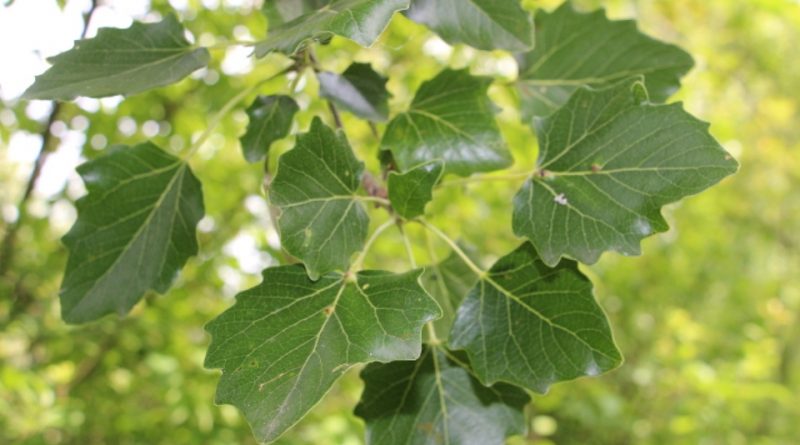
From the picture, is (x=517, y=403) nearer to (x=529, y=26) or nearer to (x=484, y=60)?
(x=529, y=26)

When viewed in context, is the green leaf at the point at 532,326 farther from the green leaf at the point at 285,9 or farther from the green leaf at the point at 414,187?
the green leaf at the point at 285,9

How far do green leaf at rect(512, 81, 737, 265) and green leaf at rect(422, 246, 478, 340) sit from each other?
123 millimetres

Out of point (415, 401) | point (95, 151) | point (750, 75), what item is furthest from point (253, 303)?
point (750, 75)

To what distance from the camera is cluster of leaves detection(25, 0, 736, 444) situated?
0.52 m

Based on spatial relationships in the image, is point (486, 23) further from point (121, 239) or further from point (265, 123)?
point (121, 239)

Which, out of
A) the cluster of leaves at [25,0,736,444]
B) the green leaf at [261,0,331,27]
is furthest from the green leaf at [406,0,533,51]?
the green leaf at [261,0,331,27]

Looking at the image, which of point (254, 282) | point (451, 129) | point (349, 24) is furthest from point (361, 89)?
point (254, 282)

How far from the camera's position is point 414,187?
562 mm

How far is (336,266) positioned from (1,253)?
1.15m

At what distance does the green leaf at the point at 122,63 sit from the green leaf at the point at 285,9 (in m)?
0.07

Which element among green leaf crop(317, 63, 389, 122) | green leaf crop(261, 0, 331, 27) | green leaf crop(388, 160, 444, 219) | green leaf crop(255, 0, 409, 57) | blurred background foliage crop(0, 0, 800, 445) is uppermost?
green leaf crop(261, 0, 331, 27)

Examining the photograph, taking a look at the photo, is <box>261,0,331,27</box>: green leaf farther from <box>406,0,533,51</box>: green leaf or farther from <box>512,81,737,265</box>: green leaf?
<box>512,81,737,265</box>: green leaf

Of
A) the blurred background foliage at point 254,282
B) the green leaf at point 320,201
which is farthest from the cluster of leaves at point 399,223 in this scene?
the blurred background foliage at point 254,282

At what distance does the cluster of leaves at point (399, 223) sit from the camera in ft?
1.69
